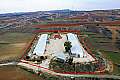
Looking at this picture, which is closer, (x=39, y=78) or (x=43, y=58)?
(x=39, y=78)

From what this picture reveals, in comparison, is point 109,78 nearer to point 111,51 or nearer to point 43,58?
point 43,58

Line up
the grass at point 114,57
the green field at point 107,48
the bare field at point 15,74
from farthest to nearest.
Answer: the green field at point 107,48 < the grass at point 114,57 < the bare field at point 15,74

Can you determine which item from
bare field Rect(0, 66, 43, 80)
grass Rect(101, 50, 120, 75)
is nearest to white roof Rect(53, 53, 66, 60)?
bare field Rect(0, 66, 43, 80)

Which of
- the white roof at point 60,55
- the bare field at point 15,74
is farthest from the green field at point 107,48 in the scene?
the bare field at point 15,74

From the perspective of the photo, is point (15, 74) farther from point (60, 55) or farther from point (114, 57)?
point (114, 57)

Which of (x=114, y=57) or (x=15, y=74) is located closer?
(x=15, y=74)

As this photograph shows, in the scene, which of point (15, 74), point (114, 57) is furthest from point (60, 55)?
point (15, 74)

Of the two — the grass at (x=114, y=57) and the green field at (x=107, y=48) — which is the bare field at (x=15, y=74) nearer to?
A: the grass at (x=114, y=57)

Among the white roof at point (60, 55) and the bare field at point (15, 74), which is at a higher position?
the white roof at point (60, 55)

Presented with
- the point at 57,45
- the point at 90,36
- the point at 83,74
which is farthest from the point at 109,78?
the point at 90,36

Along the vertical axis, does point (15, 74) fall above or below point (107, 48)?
above

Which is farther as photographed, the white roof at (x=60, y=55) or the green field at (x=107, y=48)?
the green field at (x=107, y=48)
